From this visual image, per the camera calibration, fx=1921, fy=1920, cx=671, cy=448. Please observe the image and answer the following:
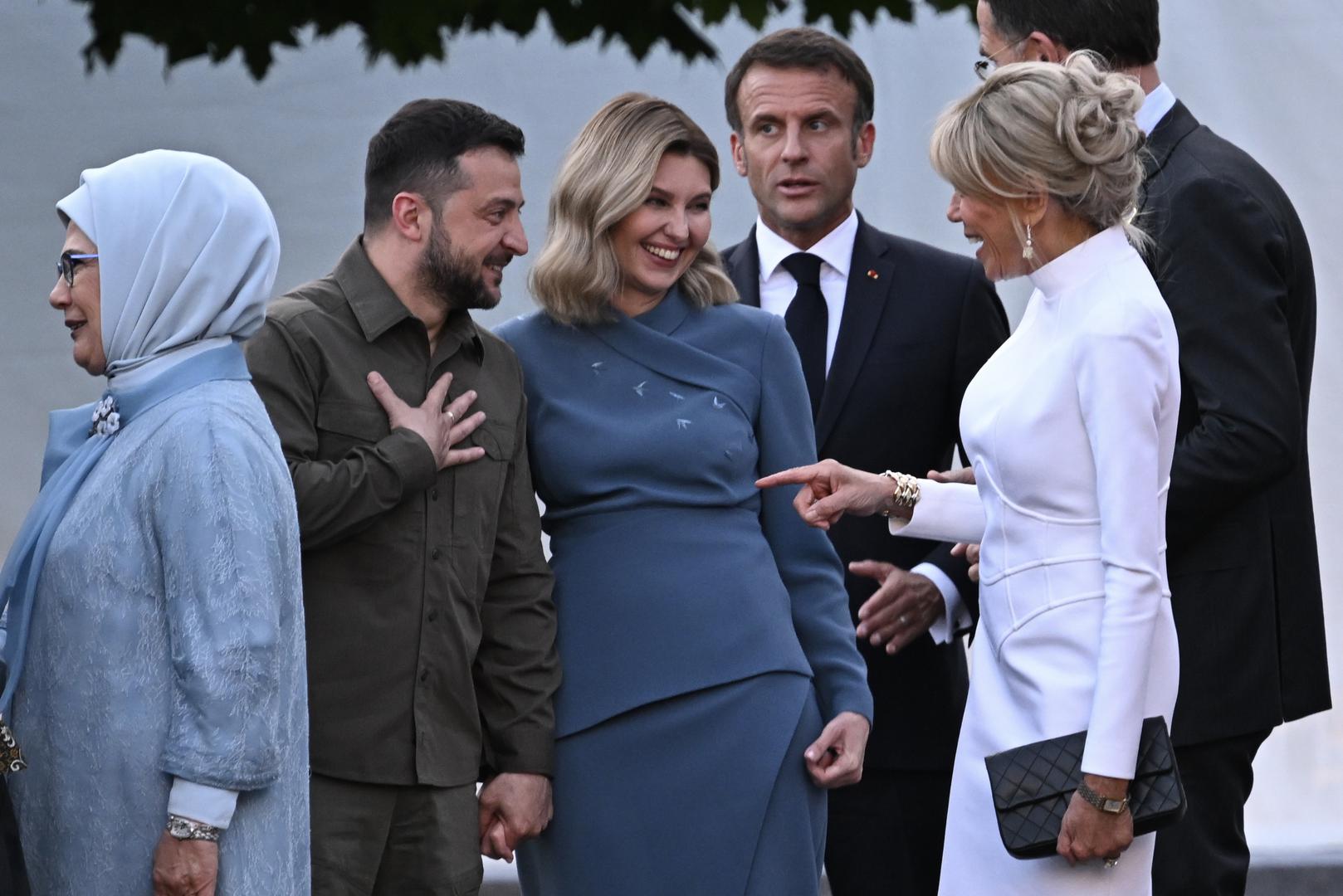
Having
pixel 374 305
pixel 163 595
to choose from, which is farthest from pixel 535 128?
pixel 163 595

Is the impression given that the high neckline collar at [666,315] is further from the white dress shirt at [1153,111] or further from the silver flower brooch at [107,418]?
the silver flower brooch at [107,418]

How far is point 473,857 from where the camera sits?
291cm

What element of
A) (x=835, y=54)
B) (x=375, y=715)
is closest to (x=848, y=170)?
(x=835, y=54)

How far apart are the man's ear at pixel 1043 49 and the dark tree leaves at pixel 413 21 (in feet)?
3.55

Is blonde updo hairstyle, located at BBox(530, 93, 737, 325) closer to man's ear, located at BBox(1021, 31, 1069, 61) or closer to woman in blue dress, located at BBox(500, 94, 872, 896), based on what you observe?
woman in blue dress, located at BBox(500, 94, 872, 896)

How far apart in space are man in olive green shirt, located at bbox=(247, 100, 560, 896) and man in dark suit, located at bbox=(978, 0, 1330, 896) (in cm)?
100

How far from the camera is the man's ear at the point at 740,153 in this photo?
153 inches

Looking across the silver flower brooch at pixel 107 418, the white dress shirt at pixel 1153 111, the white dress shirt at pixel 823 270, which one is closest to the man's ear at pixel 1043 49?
the white dress shirt at pixel 1153 111

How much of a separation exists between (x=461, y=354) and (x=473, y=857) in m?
0.78

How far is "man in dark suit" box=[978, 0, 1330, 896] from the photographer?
9.53 feet

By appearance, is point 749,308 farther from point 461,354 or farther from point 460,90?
point 460,90

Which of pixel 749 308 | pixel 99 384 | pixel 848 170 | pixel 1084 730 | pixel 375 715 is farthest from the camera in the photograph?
pixel 99 384

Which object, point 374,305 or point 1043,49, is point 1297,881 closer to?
point 1043,49

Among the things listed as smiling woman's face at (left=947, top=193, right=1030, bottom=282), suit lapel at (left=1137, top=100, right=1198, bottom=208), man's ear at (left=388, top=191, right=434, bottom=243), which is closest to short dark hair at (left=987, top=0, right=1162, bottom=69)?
suit lapel at (left=1137, top=100, right=1198, bottom=208)
